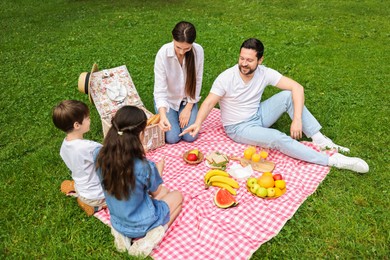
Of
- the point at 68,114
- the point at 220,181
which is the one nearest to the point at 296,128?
the point at 220,181

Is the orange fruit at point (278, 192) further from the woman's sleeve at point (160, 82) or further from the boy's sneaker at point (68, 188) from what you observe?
the boy's sneaker at point (68, 188)

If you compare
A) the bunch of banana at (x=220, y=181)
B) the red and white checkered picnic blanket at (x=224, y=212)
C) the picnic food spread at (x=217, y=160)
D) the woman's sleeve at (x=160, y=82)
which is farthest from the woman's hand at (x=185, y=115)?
the bunch of banana at (x=220, y=181)

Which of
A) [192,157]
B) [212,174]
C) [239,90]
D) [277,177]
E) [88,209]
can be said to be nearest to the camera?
[88,209]

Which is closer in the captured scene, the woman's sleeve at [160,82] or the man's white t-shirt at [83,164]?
the man's white t-shirt at [83,164]

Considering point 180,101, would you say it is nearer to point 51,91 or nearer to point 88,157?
point 88,157

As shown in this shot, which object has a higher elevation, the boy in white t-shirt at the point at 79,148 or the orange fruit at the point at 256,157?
the boy in white t-shirt at the point at 79,148

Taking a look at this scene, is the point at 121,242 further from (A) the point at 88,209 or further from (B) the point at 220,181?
(B) the point at 220,181

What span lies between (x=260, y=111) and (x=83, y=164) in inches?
104

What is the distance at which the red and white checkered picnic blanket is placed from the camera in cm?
374

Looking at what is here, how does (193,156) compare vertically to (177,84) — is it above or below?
below

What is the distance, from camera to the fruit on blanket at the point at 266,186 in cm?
439

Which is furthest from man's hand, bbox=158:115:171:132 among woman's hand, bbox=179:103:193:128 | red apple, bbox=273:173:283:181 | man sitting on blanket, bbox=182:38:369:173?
red apple, bbox=273:173:283:181

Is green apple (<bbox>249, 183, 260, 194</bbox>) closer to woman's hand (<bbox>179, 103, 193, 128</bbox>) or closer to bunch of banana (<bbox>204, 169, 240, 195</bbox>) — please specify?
bunch of banana (<bbox>204, 169, 240, 195</bbox>)

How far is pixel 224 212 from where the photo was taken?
421cm
